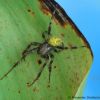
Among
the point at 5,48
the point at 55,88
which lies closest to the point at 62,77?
the point at 55,88

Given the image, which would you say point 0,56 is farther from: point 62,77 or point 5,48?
point 62,77

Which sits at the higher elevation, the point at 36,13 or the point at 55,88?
the point at 36,13

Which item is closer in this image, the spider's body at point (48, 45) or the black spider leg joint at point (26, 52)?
the black spider leg joint at point (26, 52)

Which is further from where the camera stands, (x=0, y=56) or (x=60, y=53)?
(x=60, y=53)

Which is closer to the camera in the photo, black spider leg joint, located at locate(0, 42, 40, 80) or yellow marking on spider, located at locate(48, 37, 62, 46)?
black spider leg joint, located at locate(0, 42, 40, 80)

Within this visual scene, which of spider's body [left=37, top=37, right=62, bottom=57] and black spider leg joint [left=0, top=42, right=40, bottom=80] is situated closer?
black spider leg joint [left=0, top=42, right=40, bottom=80]
